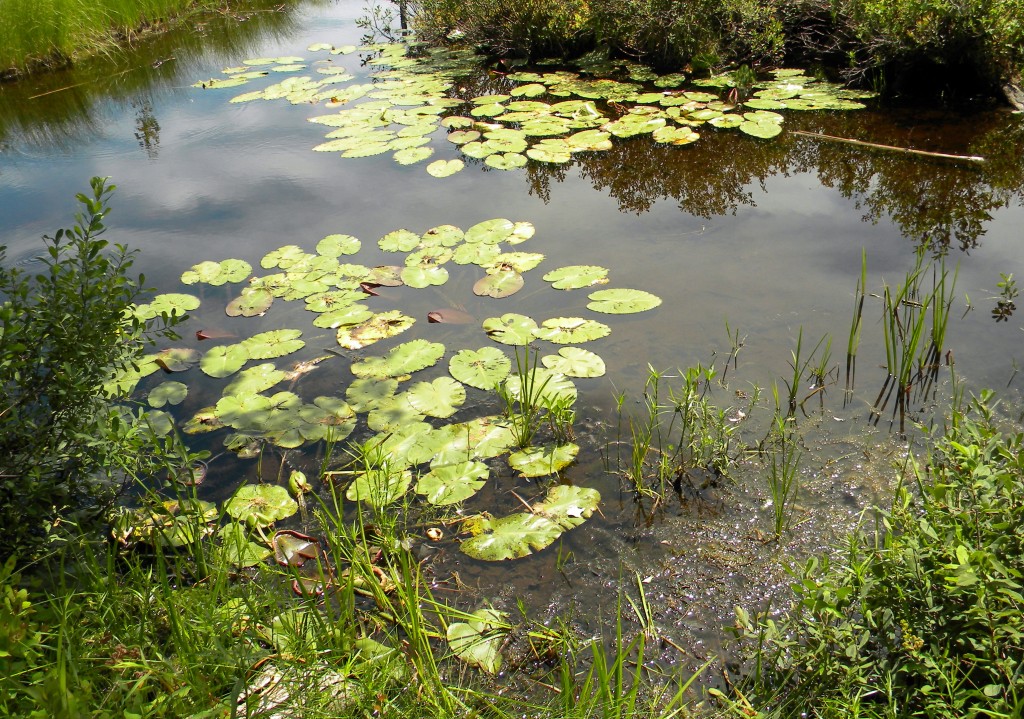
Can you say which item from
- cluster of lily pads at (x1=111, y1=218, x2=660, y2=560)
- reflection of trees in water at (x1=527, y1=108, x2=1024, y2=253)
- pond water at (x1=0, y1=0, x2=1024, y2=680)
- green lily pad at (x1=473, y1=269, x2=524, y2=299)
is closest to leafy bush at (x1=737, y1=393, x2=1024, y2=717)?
pond water at (x1=0, y1=0, x2=1024, y2=680)

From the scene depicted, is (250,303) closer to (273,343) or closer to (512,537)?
(273,343)

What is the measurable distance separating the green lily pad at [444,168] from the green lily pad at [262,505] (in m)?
3.11

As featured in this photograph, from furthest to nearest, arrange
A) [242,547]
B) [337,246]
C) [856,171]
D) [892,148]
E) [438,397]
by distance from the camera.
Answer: [892,148] → [856,171] → [337,246] → [438,397] → [242,547]

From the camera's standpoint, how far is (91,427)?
7.18ft

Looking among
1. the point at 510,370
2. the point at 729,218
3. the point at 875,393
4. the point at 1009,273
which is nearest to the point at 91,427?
the point at 510,370

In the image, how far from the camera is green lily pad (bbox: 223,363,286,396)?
3.27 meters

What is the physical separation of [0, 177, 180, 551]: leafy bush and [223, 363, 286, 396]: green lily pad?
949 mm

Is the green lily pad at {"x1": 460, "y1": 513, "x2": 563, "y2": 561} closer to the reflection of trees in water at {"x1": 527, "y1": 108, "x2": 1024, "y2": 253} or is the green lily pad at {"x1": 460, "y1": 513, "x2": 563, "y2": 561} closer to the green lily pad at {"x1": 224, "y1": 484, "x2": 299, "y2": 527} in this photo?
the green lily pad at {"x1": 224, "y1": 484, "x2": 299, "y2": 527}

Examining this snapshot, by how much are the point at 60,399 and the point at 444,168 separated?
3.55m

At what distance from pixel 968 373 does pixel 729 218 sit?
5.87ft

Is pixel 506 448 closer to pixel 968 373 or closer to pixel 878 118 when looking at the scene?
pixel 968 373

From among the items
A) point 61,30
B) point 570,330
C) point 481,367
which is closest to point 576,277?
point 570,330

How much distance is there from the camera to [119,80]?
310 inches

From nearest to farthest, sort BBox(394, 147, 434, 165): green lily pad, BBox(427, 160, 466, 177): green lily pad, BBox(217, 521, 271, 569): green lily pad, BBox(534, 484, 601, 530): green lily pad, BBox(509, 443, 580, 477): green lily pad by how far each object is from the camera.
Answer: BBox(217, 521, 271, 569): green lily pad
BBox(534, 484, 601, 530): green lily pad
BBox(509, 443, 580, 477): green lily pad
BBox(427, 160, 466, 177): green lily pad
BBox(394, 147, 434, 165): green lily pad
